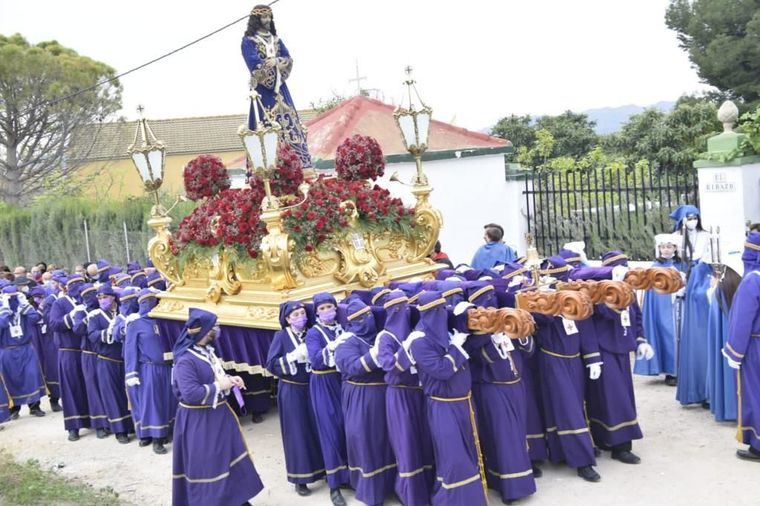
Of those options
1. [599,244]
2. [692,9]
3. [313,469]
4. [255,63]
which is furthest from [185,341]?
[692,9]

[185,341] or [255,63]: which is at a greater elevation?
[255,63]

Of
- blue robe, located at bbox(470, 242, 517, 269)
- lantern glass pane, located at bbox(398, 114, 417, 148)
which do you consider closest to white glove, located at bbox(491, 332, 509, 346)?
lantern glass pane, located at bbox(398, 114, 417, 148)

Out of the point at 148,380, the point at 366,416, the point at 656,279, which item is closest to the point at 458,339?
the point at 366,416

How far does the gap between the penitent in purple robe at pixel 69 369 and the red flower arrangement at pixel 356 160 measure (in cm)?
358

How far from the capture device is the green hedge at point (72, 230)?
19281 millimetres

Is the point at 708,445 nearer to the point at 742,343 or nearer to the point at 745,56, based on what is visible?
the point at 742,343

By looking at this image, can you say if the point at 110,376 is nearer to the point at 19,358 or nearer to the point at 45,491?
the point at 45,491

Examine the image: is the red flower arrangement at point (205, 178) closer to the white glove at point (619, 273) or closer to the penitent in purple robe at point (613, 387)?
the penitent in purple robe at point (613, 387)

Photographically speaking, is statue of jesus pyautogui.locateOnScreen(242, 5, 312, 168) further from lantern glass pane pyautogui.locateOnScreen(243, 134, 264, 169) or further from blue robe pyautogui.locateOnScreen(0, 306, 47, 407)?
blue robe pyautogui.locateOnScreen(0, 306, 47, 407)

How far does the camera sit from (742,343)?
245 inches

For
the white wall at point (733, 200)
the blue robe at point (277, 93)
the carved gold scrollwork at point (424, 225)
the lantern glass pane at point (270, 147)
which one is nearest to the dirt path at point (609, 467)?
the white wall at point (733, 200)

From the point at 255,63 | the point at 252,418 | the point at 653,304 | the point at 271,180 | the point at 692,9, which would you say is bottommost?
the point at 252,418

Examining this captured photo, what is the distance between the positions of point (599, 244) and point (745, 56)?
42.9ft

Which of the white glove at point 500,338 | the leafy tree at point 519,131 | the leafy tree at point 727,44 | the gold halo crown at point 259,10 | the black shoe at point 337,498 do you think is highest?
the leafy tree at point 727,44
